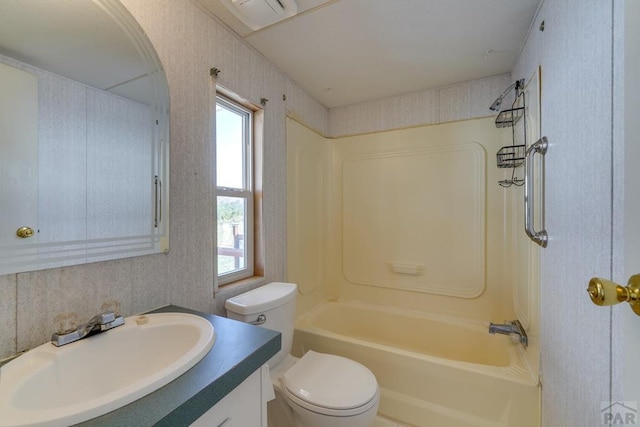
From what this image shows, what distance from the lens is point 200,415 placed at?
→ 58 centimetres

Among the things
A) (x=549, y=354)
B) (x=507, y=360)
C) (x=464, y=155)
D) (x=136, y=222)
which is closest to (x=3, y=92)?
(x=136, y=222)

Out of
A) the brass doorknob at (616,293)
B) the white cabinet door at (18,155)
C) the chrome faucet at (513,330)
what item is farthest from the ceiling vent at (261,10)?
the chrome faucet at (513,330)

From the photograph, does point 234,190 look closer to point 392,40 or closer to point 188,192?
point 188,192

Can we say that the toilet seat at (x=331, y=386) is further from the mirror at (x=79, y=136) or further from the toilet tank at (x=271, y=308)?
the mirror at (x=79, y=136)

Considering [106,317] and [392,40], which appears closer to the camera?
[106,317]

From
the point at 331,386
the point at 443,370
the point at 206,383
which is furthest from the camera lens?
the point at 443,370

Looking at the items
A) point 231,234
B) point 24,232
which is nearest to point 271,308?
point 231,234

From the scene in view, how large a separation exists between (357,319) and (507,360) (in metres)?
1.14

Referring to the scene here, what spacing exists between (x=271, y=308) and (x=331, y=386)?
1.61ft

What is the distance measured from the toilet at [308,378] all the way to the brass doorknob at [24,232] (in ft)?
2.61

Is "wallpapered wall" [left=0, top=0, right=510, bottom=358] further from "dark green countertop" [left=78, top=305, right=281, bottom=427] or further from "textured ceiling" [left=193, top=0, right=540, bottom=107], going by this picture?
"dark green countertop" [left=78, top=305, right=281, bottom=427]

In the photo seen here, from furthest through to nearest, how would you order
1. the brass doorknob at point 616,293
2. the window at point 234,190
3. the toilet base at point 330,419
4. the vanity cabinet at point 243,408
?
the window at point 234,190, the toilet base at point 330,419, the vanity cabinet at point 243,408, the brass doorknob at point 616,293

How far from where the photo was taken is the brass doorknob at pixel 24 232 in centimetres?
75

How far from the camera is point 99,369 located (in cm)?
79
